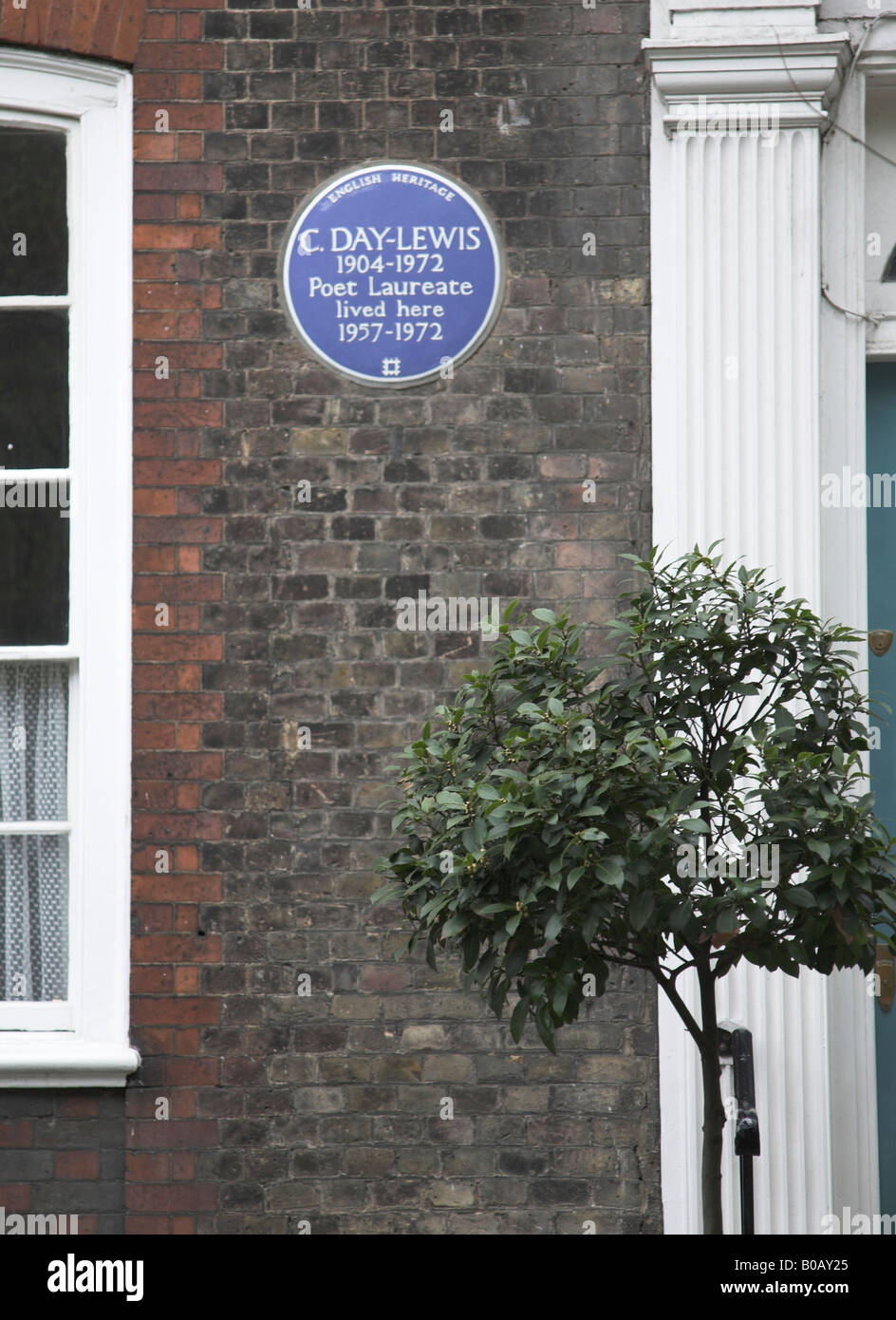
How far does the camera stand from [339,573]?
4398mm

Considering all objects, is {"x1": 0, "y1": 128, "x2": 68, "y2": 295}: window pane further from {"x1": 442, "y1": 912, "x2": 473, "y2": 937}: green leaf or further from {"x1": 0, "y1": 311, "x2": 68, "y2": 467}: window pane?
{"x1": 442, "y1": 912, "x2": 473, "y2": 937}: green leaf

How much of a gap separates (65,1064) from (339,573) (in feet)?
5.69

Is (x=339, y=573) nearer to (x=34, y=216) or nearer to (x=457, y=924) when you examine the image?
(x=34, y=216)

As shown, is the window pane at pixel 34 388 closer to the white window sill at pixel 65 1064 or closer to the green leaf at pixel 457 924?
the white window sill at pixel 65 1064

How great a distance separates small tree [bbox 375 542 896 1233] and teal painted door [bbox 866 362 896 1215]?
4.28 feet

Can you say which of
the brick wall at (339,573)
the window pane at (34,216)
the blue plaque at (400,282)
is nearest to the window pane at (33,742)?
the brick wall at (339,573)

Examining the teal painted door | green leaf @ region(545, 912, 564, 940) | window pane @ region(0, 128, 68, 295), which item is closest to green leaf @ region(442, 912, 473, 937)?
green leaf @ region(545, 912, 564, 940)

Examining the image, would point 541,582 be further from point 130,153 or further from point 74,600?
point 130,153

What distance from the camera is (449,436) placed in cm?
441

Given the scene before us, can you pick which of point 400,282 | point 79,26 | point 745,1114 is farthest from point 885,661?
point 79,26

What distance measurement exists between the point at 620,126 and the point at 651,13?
365mm

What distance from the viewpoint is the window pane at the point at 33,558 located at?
451 centimetres

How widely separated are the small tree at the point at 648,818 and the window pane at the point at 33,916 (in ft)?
5.46

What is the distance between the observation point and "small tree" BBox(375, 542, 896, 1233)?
293 centimetres
